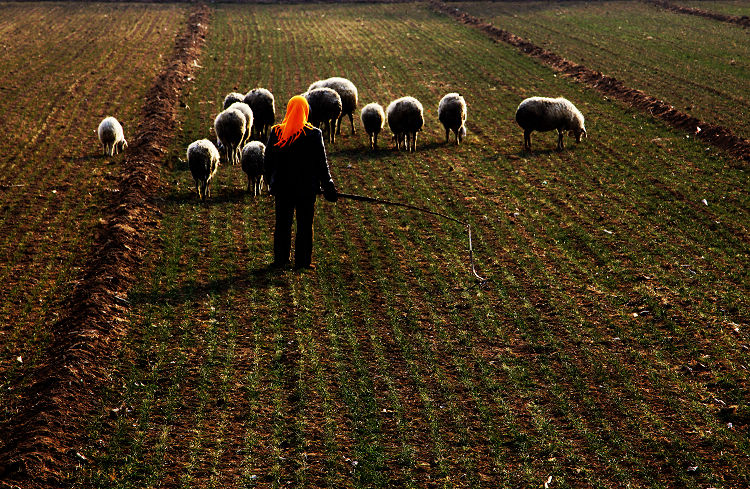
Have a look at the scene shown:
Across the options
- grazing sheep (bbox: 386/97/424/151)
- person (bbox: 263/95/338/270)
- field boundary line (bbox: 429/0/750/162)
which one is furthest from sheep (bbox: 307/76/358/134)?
field boundary line (bbox: 429/0/750/162)

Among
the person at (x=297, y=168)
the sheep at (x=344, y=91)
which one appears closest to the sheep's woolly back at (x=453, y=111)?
the sheep at (x=344, y=91)

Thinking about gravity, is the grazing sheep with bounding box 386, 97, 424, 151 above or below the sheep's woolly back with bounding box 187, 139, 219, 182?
above

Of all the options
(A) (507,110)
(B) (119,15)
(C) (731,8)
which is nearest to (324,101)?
(A) (507,110)

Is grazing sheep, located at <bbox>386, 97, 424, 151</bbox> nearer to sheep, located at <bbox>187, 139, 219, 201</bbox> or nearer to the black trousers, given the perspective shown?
sheep, located at <bbox>187, 139, 219, 201</bbox>

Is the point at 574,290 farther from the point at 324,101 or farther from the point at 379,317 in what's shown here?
the point at 324,101

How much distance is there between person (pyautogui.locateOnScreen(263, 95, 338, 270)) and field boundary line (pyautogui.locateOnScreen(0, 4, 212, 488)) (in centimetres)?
294

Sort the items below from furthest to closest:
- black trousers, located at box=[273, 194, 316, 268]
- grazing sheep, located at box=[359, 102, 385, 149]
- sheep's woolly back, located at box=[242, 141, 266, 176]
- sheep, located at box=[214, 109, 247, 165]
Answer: grazing sheep, located at box=[359, 102, 385, 149] < sheep, located at box=[214, 109, 247, 165] < sheep's woolly back, located at box=[242, 141, 266, 176] < black trousers, located at box=[273, 194, 316, 268]

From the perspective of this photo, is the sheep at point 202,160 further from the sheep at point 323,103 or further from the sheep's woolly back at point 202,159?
the sheep at point 323,103

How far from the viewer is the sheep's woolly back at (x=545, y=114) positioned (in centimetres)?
2025

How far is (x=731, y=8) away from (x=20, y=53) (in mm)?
46275

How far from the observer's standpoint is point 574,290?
1205 cm

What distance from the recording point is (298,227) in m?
12.7

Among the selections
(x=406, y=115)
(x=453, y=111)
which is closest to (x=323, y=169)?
(x=406, y=115)

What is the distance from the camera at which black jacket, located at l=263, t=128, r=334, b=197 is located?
12.3m
